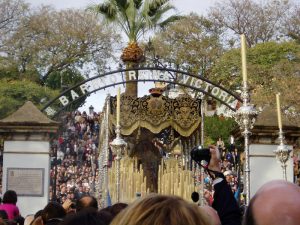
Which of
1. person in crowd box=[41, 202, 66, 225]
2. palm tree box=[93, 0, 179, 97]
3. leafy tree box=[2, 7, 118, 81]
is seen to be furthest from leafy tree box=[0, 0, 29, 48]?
person in crowd box=[41, 202, 66, 225]

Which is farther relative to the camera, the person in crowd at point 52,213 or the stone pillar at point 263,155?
the stone pillar at point 263,155

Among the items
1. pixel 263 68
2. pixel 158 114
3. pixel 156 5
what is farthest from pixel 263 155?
pixel 263 68

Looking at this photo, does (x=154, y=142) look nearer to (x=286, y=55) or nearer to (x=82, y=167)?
(x=82, y=167)

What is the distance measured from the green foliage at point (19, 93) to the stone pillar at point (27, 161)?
3228 centimetres

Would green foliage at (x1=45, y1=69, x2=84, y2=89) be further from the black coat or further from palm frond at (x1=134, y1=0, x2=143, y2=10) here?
the black coat

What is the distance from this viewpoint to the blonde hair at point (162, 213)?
2.76 metres

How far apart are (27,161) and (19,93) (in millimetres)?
34249

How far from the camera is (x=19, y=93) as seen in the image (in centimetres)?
5178

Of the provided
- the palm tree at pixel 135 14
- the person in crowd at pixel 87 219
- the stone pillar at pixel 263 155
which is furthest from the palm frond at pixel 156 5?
the person in crowd at pixel 87 219

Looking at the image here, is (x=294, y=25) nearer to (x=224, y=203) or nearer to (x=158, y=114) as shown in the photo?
(x=158, y=114)

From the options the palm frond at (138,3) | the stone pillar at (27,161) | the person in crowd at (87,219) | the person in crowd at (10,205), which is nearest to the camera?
the person in crowd at (87,219)

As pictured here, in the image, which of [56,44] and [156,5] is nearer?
[156,5]

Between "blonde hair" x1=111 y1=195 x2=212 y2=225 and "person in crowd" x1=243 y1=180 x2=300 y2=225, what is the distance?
164mm

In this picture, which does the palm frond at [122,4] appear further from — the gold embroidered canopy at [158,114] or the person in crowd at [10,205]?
the person in crowd at [10,205]
